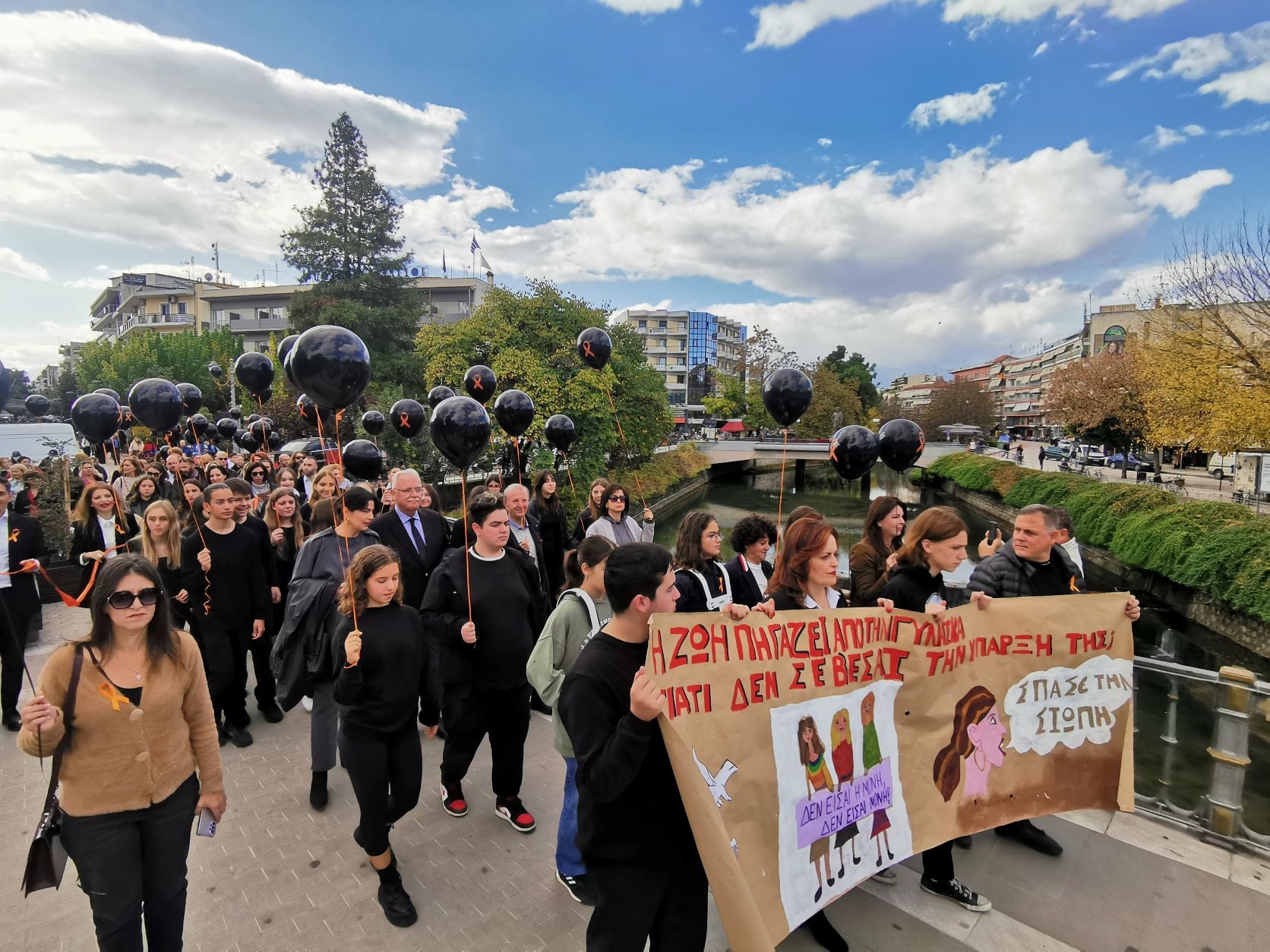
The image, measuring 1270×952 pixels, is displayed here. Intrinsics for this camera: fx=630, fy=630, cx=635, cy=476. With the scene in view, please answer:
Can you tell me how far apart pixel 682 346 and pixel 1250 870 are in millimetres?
92515

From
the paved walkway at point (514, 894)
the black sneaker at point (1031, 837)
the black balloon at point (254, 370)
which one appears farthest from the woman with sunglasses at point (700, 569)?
the black balloon at point (254, 370)

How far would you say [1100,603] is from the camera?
11.5 feet

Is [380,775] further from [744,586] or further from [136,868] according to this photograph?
[744,586]

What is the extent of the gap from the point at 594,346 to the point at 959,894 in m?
6.62

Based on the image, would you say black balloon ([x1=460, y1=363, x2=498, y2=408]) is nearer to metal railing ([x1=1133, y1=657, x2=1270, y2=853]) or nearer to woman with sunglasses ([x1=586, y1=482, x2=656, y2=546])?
A: woman with sunglasses ([x1=586, y1=482, x2=656, y2=546])

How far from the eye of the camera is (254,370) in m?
8.26

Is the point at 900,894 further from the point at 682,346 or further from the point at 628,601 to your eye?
the point at 682,346

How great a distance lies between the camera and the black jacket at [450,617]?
3.54m

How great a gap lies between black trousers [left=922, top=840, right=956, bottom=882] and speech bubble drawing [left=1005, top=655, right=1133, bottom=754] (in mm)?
624


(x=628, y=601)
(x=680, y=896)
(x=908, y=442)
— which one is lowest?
(x=680, y=896)

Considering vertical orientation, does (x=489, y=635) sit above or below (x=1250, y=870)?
above

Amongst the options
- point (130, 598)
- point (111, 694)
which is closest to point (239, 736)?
point (111, 694)

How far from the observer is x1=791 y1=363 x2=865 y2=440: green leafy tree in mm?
50062

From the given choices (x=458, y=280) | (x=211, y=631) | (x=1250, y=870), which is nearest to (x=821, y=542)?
(x=1250, y=870)
